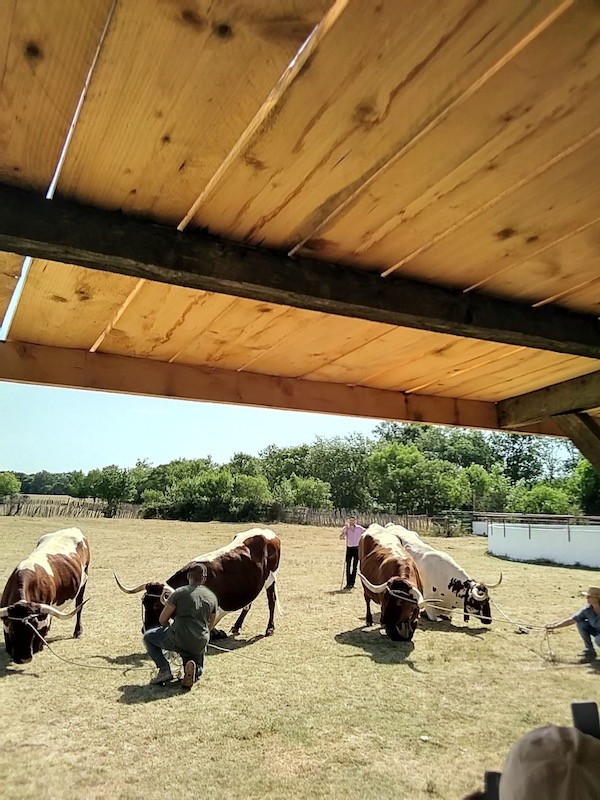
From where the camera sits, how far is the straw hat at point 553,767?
2.42 ft

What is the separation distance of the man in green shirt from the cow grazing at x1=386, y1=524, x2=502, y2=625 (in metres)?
3.90

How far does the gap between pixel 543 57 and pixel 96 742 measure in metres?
5.05

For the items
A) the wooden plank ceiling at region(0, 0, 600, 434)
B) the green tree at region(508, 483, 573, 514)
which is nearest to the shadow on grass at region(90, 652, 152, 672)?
the wooden plank ceiling at region(0, 0, 600, 434)

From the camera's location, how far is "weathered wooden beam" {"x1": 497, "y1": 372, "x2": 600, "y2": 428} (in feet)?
9.66

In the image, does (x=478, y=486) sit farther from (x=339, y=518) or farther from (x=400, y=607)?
(x=400, y=607)

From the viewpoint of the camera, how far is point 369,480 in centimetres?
4778

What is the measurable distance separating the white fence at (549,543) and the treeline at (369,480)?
806cm

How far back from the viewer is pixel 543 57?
3.41 ft

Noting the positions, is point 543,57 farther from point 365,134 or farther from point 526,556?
point 526,556

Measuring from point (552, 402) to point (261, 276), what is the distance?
2.22 metres

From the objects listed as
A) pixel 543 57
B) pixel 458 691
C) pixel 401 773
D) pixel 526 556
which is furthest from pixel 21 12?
pixel 526 556

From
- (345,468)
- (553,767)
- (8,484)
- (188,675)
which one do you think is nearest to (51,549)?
(188,675)

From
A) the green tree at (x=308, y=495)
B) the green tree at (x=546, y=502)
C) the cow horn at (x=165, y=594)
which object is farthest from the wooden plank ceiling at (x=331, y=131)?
the green tree at (x=308, y=495)

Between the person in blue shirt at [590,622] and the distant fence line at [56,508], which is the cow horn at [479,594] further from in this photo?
the distant fence line at [56,508]
